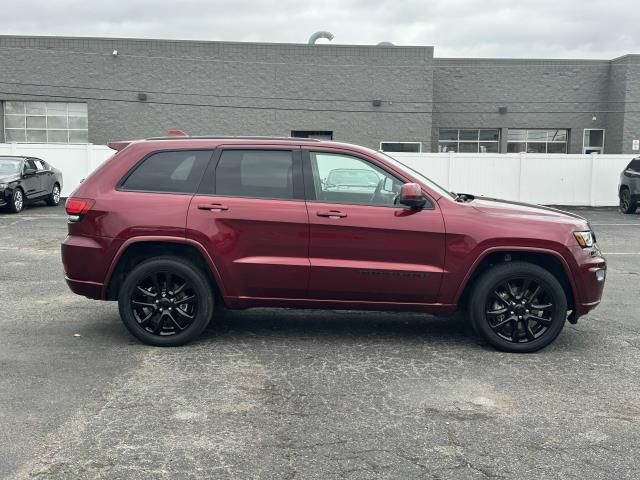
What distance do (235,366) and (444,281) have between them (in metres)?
1.86

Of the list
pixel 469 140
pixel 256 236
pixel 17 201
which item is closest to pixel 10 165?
pixel 17 201

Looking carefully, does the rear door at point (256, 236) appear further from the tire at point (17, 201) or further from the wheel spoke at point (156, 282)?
the tire at point (17, 201)

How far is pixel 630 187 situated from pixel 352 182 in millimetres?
16203

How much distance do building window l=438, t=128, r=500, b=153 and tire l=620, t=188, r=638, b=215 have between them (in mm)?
11012

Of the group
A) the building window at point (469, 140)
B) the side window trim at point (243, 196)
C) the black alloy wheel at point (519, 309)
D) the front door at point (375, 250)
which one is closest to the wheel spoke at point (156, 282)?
the side window trim at point (243, 196)

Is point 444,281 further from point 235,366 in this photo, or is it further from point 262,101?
point 262,101

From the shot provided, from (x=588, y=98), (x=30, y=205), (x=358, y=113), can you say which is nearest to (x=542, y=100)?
(x=588, y=98)

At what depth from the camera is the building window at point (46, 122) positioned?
1088 inches

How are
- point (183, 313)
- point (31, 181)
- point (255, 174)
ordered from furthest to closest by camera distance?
point (31, 181), point (255, 174), point (183, 313)

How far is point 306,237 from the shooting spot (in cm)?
552

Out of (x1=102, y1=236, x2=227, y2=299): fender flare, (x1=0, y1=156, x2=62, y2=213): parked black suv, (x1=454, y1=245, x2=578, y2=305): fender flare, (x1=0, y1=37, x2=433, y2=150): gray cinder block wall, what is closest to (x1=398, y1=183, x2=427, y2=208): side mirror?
(x1=454, y1=245, x2=578, y2=305): fender flare

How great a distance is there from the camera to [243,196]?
5.63 metres

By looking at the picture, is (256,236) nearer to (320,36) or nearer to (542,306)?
(542,306)

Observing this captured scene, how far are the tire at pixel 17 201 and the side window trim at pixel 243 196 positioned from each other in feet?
42.7
